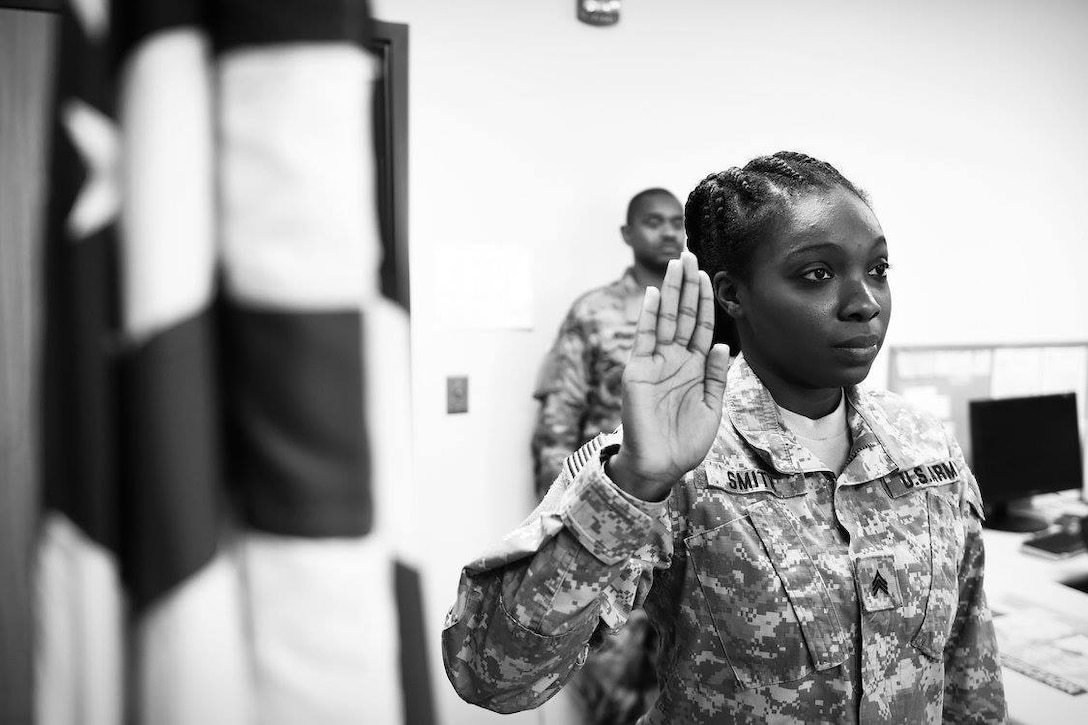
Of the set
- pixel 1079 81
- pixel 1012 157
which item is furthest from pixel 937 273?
pixel 1079 81

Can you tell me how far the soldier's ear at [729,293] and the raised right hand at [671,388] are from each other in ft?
0.69

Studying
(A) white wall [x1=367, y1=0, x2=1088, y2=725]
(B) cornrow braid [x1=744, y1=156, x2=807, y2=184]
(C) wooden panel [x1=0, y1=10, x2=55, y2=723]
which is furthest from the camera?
(A) white wall [x1=367, y1=0, x2=1088, y2=725]

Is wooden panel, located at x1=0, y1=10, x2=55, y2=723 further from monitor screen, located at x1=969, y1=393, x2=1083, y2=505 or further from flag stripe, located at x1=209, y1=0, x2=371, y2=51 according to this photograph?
monitor screen, located at x1=969, y1=393, x2=1083, y2=505

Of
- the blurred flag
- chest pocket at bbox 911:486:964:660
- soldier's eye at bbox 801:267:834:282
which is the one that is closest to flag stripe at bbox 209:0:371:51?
the blurred flag

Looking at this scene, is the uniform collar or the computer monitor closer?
the uniform collar

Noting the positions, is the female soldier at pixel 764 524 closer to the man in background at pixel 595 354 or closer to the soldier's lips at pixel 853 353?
the soldier's lips at pixel 853 353

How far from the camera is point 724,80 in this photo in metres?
2.26

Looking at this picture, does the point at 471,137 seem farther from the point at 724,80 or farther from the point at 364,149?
the point at 364,149

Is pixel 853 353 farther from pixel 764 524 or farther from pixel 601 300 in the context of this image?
pixel 601 300

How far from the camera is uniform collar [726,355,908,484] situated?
0.82 meters

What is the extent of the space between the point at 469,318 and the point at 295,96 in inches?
67.6

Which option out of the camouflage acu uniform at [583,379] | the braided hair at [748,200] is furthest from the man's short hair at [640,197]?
the braided hair at [748,200]

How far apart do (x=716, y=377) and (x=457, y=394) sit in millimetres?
1365

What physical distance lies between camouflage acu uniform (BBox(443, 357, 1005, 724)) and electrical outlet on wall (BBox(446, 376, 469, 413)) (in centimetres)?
117
